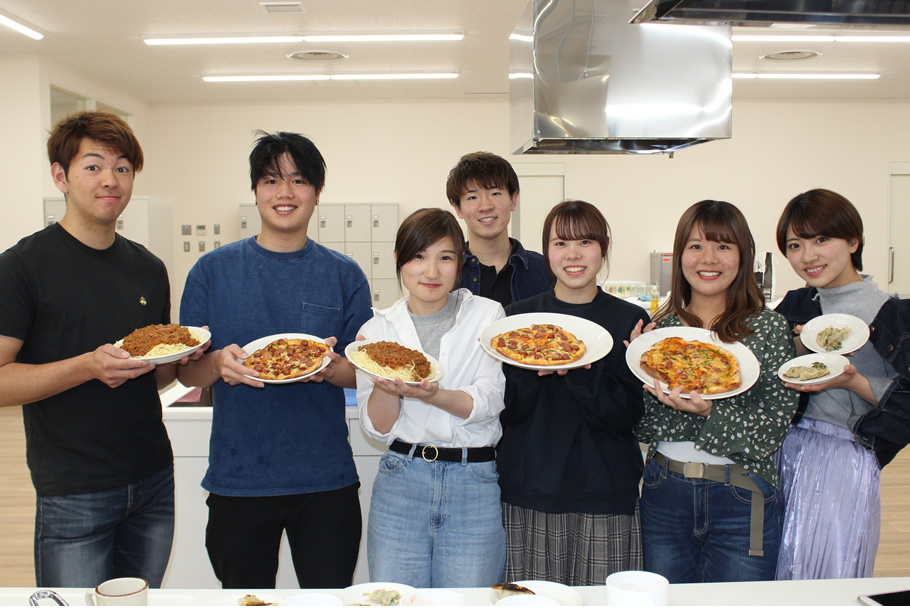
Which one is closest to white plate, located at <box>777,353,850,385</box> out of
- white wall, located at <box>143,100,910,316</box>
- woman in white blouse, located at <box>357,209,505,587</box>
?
woman in white blouse, located at <box>357,209,505,587</box>

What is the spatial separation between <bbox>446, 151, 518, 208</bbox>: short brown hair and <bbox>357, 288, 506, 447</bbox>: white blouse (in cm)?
60

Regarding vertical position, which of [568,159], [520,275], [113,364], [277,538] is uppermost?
[568,159]

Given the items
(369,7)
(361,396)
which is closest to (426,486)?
(361,396)

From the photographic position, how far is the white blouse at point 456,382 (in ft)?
5.92

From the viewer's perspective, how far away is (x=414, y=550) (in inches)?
69.0

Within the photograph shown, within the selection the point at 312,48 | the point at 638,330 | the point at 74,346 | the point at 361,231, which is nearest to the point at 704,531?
the point at 638,330

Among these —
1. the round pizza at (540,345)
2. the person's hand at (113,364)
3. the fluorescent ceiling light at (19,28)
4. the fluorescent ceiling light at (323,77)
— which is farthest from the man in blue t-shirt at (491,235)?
the fluorescent ceiling light at (323,77)

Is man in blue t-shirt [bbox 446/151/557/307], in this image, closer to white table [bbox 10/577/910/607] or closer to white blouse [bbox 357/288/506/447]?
white blouse [bbox 357/288/506/447]

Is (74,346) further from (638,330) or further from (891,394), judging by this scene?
(891,394)

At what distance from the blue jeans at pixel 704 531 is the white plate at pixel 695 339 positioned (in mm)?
246

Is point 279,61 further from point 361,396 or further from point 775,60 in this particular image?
point 361,396

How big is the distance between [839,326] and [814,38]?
17.0 ft

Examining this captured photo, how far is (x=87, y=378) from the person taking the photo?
1696 mm

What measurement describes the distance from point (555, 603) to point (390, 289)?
769 cm
